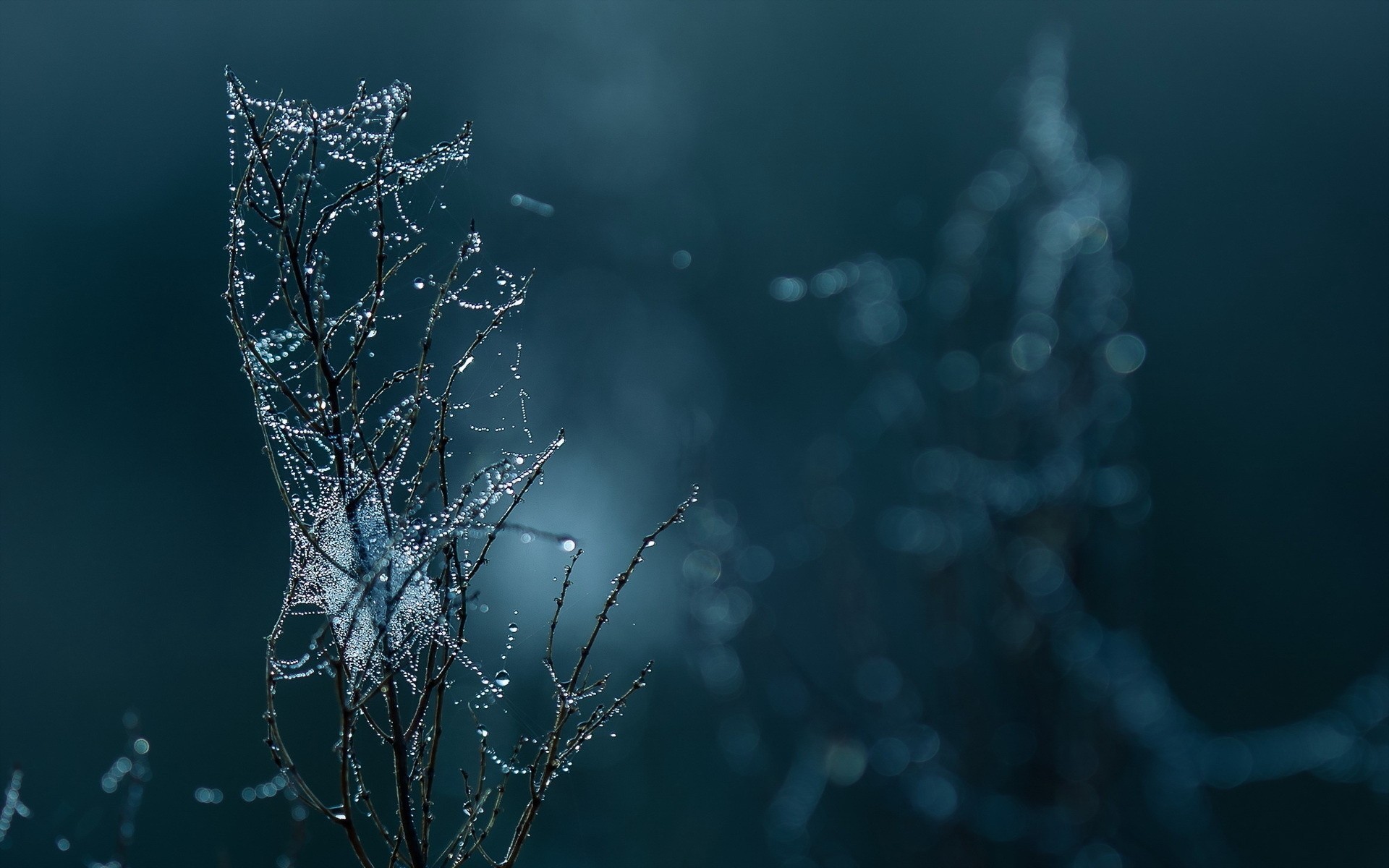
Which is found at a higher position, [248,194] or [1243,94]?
[1243,94]

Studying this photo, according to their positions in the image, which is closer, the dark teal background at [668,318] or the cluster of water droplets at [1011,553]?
the cluster of water droplets at [1011,553]

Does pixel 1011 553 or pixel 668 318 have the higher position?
pixel 668 318

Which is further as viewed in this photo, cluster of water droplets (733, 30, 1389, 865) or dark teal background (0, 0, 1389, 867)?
dark teal background (0, 0, 1389, 867)

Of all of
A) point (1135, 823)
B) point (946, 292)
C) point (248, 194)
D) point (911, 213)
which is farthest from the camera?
point (911, 213)

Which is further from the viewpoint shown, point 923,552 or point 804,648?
point 804,648

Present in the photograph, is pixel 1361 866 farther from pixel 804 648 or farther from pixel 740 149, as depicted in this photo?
pixel 740 149

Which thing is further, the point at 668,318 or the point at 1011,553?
the point at 668,318

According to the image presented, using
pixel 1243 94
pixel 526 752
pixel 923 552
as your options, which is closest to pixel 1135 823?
pixel 923 552

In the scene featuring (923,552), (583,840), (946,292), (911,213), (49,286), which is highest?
(911,213)
